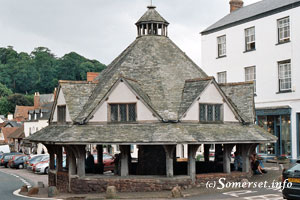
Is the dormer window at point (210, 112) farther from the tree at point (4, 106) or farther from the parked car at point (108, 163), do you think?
the tree at point (4, 106)

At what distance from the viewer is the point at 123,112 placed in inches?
918

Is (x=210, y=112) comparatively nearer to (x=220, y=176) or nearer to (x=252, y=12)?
(x=220, y=176)

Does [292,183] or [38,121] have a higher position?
[38,121]

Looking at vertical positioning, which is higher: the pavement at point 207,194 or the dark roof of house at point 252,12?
the dark roof of house at point 252,12

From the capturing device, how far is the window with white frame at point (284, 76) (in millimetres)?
33500

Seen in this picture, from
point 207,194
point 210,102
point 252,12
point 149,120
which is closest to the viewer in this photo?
point 207,194

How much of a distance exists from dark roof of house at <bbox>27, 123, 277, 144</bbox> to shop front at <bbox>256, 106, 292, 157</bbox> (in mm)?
10374

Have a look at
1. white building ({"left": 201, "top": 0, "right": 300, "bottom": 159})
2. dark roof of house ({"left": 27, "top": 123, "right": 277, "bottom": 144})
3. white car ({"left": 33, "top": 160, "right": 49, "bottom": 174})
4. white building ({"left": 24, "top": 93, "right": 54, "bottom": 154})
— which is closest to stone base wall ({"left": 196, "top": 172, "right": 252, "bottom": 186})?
dark roof of house ({"left": 27, "top": 123, "right": 277, "bottom": 144})

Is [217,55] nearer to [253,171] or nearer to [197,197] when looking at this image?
[253,171]

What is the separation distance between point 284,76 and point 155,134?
16054mm

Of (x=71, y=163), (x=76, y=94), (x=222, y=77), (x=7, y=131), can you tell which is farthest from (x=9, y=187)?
(x=7, y=131)

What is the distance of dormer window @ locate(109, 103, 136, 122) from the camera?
23266mm

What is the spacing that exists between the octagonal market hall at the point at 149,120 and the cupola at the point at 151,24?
7 cm

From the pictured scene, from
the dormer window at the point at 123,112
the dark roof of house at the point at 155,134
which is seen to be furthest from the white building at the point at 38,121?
the dormer window at the point at 123,112
